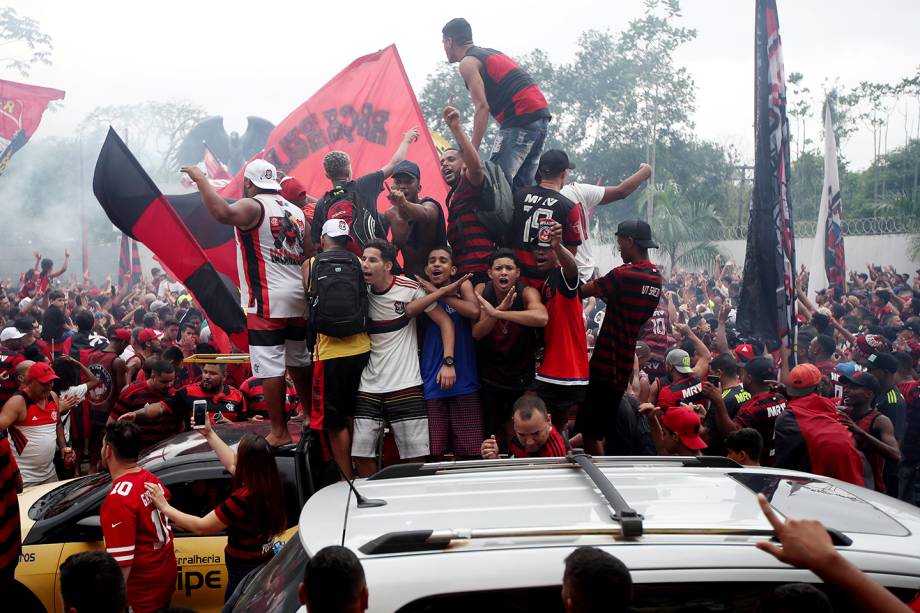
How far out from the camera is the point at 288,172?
960 cm

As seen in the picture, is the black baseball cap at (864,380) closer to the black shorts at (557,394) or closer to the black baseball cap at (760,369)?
the black baseball cap at (760,369)

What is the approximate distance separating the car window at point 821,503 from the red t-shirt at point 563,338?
216cm

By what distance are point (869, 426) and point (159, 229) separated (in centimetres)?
554

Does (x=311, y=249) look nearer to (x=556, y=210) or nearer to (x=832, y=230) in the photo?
(x=556, y=210)

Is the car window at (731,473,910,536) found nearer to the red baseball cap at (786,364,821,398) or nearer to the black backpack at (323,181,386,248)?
the red baseball cap at (786,364,821,398)

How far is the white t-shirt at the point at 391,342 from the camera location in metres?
5.36

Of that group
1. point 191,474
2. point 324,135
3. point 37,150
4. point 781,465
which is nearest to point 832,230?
point 324,135

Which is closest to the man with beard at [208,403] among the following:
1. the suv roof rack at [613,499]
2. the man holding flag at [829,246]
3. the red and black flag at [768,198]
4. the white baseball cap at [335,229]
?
the white baseball cap at [335,229]

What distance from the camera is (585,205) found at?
299 inches

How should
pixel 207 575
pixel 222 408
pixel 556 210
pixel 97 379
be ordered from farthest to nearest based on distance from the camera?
1. pixel 97 379
2. pixel 222 408
3. pixel 556 210
4. pixel 207 575

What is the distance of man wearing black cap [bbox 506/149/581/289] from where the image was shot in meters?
5.74

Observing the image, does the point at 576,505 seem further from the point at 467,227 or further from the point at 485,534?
the point at 467,227

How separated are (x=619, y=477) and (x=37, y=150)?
58.3 m

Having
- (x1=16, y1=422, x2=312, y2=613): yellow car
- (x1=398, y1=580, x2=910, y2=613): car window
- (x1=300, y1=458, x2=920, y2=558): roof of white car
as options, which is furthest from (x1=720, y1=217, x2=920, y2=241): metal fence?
(x1=398, y1=580, x2=910, y2=613): car window
